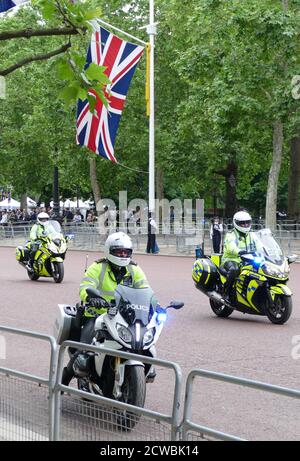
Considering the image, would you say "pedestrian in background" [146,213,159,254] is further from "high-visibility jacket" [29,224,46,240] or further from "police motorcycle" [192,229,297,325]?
"police motorcycle" [192,229,297,325]

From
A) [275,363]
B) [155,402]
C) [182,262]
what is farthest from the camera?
[182,262]

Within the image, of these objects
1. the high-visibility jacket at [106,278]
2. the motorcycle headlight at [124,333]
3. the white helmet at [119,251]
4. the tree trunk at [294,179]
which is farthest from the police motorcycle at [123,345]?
the tree trunk at [294,179]

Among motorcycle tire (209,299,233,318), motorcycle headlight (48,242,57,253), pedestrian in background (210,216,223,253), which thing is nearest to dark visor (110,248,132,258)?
motorcycle tire (209,299,233,318)

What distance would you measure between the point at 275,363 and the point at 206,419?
3.17 m

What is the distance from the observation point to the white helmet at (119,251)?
27.5 ft

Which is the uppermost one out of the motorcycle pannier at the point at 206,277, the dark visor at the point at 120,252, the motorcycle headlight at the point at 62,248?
the dark visor at the point at 120,252

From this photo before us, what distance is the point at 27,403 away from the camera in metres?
6.88

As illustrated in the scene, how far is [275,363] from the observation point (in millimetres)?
10695

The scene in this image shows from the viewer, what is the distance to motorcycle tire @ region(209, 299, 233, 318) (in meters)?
15.4

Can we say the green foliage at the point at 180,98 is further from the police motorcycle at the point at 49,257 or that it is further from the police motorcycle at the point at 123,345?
the police motorcycle at the point at 49,257

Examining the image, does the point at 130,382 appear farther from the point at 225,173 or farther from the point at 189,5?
the point at 225,173

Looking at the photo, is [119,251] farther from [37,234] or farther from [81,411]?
[37,234]

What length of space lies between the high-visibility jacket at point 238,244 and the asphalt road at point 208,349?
41.5 inches
